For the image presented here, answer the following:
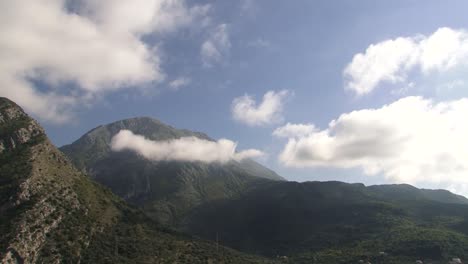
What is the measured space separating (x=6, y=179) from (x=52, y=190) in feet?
61.2

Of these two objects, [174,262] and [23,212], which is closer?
[23,212]

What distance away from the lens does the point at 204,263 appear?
195125mm

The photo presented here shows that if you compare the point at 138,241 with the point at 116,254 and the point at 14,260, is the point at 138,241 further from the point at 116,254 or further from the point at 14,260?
the point at 14,260

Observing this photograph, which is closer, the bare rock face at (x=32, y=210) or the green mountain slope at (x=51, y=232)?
the bare rock face at (x=32, y=210)

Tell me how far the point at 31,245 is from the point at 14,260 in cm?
1010

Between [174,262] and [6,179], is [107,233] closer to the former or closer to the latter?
[174,262]

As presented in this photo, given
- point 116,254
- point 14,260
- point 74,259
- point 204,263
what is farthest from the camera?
point 204,263

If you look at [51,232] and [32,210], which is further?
[32,210]

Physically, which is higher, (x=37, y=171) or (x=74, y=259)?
(x=37, y=171)

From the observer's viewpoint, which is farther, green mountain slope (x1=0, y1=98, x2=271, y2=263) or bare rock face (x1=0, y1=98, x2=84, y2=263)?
green mountain slope (x1=0, y1=98, x2=271, y2=263)

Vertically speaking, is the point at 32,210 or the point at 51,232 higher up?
the point at 32,210

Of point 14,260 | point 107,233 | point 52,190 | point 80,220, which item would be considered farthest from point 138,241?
point 14,260

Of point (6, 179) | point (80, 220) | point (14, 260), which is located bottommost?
point (14, 260)

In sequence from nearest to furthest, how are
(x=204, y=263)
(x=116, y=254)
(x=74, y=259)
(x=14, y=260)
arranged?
(x=14, y=260) → (x=74, y=259) → (x=116, y=254) → (x=204, y=263)
